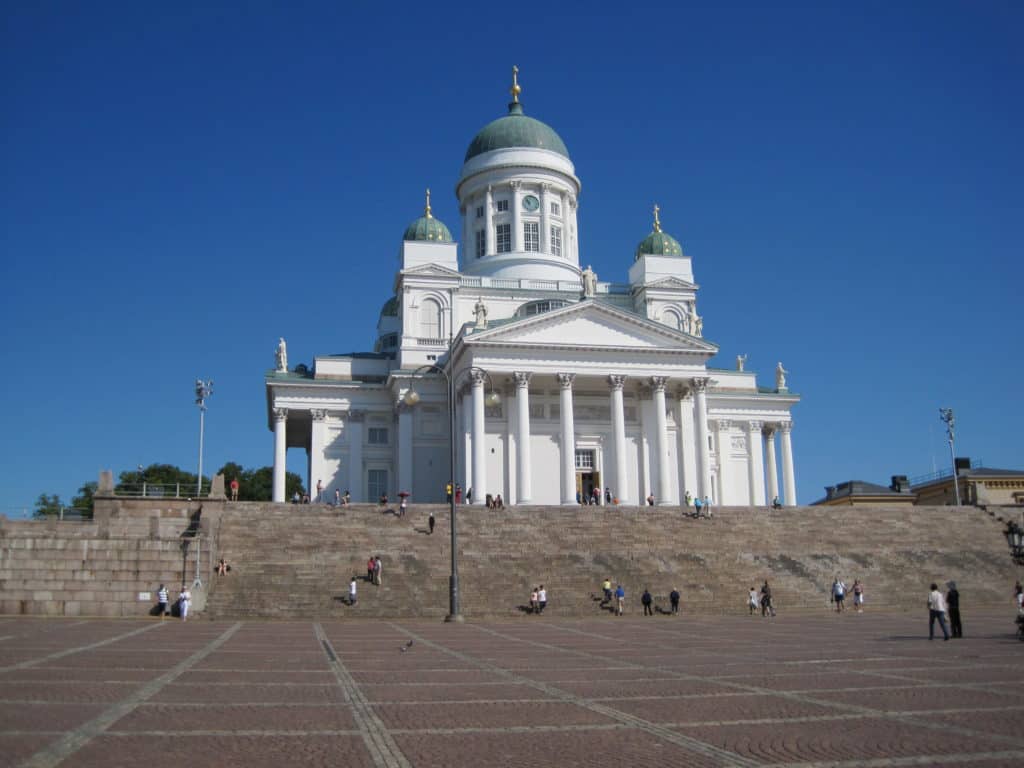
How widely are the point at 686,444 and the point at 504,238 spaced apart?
73.9 ft

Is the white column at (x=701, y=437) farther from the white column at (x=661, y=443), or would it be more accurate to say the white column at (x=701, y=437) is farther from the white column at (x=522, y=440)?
the white column at (x=522, y=440)

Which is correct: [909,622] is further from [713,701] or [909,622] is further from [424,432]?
[424,432]

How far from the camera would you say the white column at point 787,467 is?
228 feet

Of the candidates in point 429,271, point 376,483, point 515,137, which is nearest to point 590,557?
point 376,483

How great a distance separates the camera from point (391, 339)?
73.6m

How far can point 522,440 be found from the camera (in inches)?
2200

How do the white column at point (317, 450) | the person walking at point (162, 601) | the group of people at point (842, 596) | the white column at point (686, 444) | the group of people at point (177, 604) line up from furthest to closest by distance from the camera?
the white column at point (317, 450) < the white column at point (686, 444) < the group of people at point (842, 596) < the person walking at point (162, 601) < the group of people at point (177, 604)

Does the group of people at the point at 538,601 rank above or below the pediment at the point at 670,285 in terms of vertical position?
below

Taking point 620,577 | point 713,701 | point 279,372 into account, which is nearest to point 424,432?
point 279,372

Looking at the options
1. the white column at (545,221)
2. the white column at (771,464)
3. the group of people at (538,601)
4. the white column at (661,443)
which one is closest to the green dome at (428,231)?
the white column at (545,221)

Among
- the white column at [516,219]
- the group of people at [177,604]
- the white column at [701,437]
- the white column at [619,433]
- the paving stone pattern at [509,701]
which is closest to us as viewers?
the paving stone pattern at [509,701]

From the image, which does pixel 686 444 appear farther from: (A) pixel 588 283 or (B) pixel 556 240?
(B) pixel 556 240

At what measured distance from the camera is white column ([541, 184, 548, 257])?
242 ft

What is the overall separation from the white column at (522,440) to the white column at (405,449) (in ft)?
27.4
